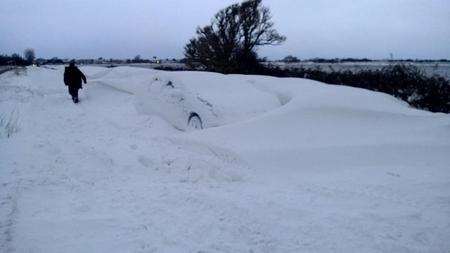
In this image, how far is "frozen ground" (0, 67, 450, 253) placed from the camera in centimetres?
477

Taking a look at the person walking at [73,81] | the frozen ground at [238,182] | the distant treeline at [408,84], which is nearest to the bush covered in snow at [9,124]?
the frozen ground at [238,182]

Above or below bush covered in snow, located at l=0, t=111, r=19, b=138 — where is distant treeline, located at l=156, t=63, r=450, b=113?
above

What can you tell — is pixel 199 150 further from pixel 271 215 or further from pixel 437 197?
pixel 437 197

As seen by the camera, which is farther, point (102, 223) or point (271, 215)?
point (271, 215)

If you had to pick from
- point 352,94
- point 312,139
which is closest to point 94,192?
point 312,139

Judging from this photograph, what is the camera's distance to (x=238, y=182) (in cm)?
707

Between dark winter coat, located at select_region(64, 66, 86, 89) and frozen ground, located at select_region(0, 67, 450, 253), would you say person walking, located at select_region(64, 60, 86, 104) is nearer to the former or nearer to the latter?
dark winter coat, located at select_region(64, 66, 86, 89)

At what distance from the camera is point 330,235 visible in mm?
4910

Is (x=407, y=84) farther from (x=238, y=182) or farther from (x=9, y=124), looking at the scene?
(x=9, y=124)

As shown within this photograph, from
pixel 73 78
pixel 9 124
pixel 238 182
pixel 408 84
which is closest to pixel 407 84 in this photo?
pixel 408 84

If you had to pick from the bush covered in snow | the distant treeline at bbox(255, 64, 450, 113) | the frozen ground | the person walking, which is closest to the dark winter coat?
the person walking

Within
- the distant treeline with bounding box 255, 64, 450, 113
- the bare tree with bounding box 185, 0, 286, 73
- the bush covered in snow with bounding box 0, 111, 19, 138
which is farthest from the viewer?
the bare tree with bounding box 185, 0, 286, 73

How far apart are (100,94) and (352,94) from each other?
33.9 ft

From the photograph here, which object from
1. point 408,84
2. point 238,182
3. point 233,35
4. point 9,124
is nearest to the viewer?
point 238,182
